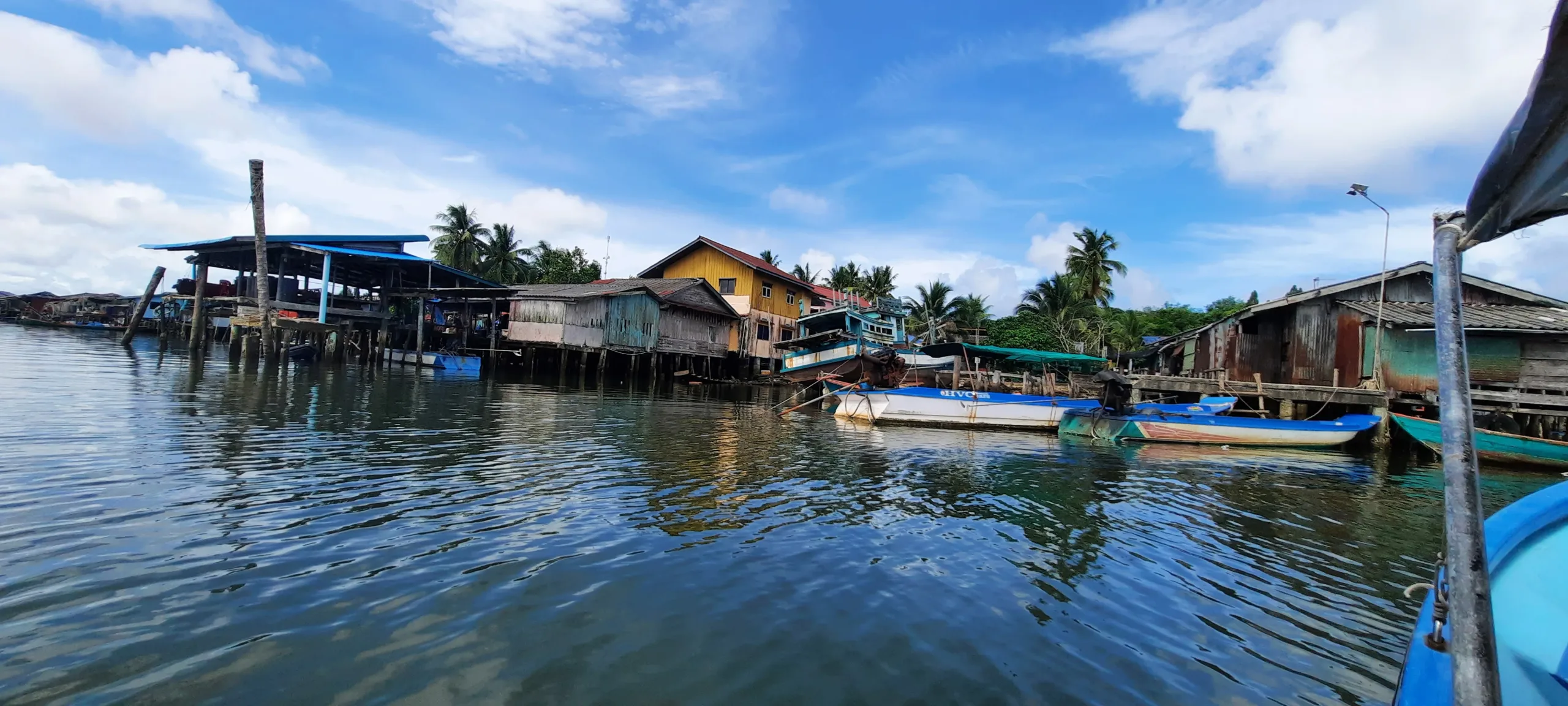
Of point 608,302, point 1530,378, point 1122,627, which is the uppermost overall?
point 608,302

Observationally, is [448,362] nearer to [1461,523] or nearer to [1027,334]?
[1461,523]

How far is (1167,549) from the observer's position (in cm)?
675

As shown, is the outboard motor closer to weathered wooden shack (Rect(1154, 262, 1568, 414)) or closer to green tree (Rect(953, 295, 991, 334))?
weathered wooden shack (Rect(1154, 262, 1568, 414))

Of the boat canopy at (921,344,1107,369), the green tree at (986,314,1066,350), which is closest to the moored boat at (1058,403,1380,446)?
the boat canopy at (921,344,1107,369)

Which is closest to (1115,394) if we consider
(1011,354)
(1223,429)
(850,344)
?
(1223,429)

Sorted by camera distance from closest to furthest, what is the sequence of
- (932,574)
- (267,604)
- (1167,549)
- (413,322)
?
1. (267,604)
2. (932,574)
3. (1167,549)
4. (413,322)

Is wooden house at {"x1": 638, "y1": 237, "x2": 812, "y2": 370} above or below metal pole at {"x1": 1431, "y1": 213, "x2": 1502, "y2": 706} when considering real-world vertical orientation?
above

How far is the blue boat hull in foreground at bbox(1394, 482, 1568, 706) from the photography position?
2.65m

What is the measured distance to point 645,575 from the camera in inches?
201

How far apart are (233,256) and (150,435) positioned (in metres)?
28.3

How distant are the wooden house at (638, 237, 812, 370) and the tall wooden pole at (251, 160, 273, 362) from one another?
20008mm

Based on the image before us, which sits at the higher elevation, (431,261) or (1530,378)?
(431,261)

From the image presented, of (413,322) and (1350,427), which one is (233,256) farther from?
(1350,427)

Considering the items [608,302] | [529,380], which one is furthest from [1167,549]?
[608,302]
